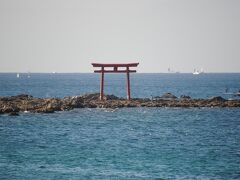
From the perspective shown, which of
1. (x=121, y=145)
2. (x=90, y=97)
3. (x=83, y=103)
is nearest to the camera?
(x=121, y=145)

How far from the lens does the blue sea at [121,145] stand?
32562 millimetres

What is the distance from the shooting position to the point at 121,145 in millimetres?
41844

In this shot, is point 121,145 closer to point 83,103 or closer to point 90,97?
point 83,103

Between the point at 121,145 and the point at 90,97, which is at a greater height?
the point at 90,97

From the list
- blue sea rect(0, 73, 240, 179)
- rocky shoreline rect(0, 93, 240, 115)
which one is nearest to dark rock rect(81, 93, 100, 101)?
rocky shoreline rect(0, 93, 240, 115)

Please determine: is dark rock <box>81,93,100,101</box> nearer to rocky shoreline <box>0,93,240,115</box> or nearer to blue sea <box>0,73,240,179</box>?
rocky shoreline <box>0,93,240,115</box>

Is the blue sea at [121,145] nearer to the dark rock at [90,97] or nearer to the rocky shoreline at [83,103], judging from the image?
the rocky shoreline at [83,103]

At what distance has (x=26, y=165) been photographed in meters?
33.9

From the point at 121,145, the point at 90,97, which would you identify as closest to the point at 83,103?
the point at 90,97

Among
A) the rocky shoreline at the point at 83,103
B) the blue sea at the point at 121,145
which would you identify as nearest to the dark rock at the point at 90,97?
the rocky shoreline at the point at 83,103

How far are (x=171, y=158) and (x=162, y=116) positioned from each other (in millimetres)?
25305

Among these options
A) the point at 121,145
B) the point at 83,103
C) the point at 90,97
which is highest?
the point at 90,97

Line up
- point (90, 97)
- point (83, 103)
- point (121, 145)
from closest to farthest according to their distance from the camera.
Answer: point (121, 145) → point (83, 103) → point (90, 97)

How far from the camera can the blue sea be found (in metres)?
32.6
